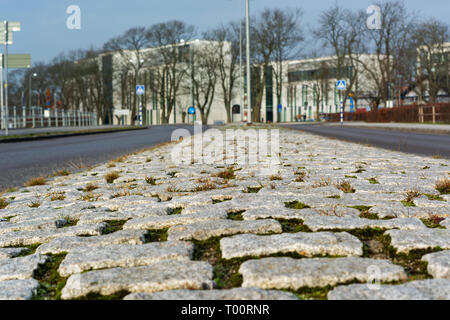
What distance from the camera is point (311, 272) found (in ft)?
7.66

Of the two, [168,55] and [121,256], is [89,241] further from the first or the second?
[168,55]

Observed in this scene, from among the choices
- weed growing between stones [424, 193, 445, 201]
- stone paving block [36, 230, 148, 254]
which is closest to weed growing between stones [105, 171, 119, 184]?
stone paving block [36, 230, 148, 254]

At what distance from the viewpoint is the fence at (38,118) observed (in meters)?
37.4

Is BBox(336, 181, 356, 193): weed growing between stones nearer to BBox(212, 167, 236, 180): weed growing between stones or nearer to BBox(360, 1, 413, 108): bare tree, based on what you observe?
BBox(212, 167, 236, 180): weed growing between stones

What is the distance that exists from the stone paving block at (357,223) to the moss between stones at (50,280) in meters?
1.57

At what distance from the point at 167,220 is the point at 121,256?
36.5 inches

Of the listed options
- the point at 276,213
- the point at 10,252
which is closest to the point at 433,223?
the point at 276,213

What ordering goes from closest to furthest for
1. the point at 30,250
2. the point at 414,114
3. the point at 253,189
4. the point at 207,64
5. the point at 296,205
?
1. the point at 30,250
2. the point at 296,205
3. the point at 253,189
4. the point at 414,114
5. the point at 207,64

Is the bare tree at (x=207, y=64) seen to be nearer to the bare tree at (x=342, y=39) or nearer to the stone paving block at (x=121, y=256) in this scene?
the bare tree at (x=342, y=39)

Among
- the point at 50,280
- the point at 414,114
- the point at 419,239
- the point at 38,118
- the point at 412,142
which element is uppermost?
the point at 38,118

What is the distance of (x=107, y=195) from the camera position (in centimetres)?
537

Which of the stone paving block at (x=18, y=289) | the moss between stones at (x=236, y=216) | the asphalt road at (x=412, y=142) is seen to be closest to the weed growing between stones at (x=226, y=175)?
the moss between stones at (x=236, y=216)

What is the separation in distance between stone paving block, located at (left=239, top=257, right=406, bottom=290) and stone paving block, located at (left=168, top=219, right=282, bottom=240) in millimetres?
701
